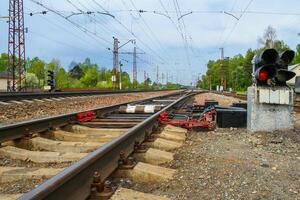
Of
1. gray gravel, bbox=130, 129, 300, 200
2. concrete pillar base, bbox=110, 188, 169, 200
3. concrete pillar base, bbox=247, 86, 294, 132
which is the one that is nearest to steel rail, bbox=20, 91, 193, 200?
concrete pillar base, bbox=110, 188, 169, 200

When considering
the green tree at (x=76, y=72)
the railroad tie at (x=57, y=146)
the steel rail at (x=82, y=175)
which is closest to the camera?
the steel rail at (x=82, y=175)

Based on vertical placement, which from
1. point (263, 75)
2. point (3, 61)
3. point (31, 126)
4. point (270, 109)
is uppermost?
point (3, 61)

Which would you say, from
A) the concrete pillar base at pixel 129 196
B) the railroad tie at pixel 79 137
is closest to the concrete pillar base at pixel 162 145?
the railroad tie at pixel 79 137

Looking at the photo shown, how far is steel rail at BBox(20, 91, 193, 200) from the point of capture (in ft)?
9.24

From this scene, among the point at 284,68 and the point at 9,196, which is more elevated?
the point at 284,68

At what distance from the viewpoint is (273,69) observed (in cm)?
759

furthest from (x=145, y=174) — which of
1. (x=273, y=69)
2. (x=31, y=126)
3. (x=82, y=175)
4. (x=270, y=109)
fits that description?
(x=273, y=69)

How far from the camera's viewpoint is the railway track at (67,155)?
3283 millimetres

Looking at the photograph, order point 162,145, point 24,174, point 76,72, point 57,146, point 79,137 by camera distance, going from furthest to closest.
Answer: point 76,72 < point 79,137 < point 162,145 < point 57,146 < point 24,174

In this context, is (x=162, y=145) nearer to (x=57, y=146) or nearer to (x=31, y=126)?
(x=57, y=146)

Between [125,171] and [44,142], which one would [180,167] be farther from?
[44,142]

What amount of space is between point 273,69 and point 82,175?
5.14 metres

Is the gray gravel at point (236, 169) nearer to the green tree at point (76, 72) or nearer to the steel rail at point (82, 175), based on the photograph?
the steel rail at point (82, 175)

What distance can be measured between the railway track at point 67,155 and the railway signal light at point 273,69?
199cm
